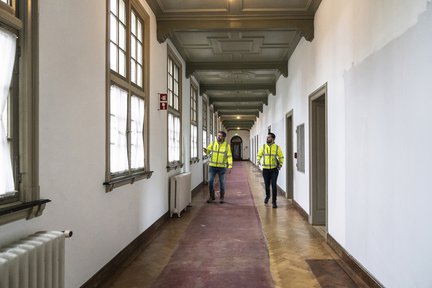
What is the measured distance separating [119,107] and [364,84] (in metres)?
2.55

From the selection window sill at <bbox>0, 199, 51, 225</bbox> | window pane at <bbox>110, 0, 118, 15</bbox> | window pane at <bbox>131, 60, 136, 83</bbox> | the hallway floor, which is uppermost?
window pane at <bbox>110, 0, 118, 15</bbox>

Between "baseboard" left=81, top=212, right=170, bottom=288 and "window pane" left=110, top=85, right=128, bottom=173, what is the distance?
931 millimetres

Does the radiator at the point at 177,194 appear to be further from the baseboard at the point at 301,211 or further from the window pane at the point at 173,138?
the baseboard at the point at 301,211

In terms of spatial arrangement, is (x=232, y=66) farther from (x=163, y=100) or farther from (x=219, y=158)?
(x=163, y=100)

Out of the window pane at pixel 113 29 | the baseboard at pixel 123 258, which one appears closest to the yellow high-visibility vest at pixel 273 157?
the baseboard at pixel 123 258

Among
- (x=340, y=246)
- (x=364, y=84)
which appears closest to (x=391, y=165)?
(x=364, y=84)

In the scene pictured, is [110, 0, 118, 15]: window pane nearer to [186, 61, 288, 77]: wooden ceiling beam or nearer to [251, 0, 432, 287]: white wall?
[251, 0, 432, 287]: white wall

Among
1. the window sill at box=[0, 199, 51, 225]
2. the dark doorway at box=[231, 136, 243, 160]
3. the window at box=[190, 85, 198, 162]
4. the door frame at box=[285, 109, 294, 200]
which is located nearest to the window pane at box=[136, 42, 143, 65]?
the window sill at box=[0, 199, 51, 225]

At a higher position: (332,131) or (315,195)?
(332,131)

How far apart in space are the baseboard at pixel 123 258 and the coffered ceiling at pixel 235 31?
3.07 m

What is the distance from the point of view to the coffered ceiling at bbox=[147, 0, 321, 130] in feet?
17.9

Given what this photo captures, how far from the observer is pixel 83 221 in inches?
113

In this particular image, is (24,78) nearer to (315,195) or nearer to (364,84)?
(364,84)

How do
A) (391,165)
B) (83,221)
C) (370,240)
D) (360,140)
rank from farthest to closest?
(360,140) < (370,240) < (83,221) < (391,165)
